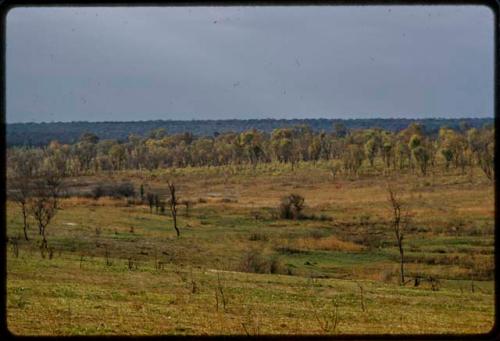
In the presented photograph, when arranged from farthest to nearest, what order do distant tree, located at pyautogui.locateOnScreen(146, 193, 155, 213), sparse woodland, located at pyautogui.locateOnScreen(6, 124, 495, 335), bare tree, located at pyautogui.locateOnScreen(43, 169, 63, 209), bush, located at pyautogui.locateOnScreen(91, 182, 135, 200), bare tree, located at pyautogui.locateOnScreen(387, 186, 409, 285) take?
bare tree, located at pyautogui.locateOnScreen(387, 186, 409, 285) → distant tree, located at pyautogui.locateOnScreen(146, 193, 155, 213) → bush, located at pyautogui.locateOnScreen(91, 182, 135, 200) → bare tree, located at pyautogui.locateOnScreen(43, 169, 63, 209) → sparse woodland, located at pyautogui.locateOnScreen(6, 124, 495, 335)

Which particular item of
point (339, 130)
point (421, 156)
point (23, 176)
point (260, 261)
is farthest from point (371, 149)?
point (23, 176)

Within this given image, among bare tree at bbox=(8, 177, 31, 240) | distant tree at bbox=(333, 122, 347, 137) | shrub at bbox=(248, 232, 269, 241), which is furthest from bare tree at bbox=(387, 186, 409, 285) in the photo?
bare tree at bbox=(8, 177, 31, 240)

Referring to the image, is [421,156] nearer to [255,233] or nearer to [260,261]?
[255,233]

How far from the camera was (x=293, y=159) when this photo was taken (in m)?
21.6

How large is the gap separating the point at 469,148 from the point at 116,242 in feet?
38.6

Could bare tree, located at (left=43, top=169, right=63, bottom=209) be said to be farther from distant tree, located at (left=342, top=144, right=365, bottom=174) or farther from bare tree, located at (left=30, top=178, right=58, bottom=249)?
distant tree, located at (left=342, top=144, right=365, bottom=174)

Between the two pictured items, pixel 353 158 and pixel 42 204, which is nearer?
pixel 42 204

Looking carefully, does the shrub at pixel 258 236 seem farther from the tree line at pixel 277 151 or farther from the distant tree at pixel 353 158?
the distant tree at pixel 353 158

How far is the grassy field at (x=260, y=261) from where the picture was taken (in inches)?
342

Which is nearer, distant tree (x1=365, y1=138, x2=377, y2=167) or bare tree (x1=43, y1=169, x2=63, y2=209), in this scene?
bare tree (x1=43, y1=169, x2=63, y2=209)

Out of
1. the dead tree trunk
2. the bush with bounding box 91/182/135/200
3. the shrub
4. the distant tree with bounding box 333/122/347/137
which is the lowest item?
the shrub

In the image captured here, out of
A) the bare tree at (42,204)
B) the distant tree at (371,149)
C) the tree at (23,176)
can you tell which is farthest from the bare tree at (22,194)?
the distant tree at (371,149)

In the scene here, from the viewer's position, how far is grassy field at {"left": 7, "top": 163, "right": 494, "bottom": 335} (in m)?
8.69

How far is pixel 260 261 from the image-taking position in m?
20.2
